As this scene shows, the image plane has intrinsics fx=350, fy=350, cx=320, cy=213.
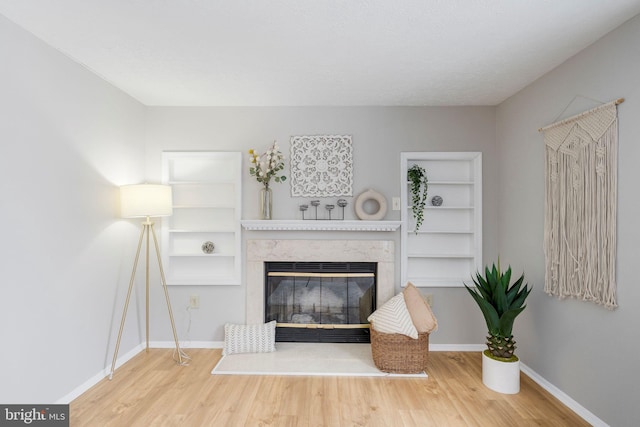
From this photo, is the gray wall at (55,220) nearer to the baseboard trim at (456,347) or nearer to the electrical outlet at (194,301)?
the electrical outlet at (194,301)

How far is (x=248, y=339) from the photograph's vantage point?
11.2 feet

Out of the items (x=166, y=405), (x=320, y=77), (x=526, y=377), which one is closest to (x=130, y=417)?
(x=166, y=405)

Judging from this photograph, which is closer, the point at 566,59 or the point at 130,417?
the point at 130,417

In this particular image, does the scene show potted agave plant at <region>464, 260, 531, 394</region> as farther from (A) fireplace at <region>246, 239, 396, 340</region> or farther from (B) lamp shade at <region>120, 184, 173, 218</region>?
(B) lamp shade at <region>120, 184, 173, 218</region>

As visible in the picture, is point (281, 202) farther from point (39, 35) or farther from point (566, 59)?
point (566, 59)

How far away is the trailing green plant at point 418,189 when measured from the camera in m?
3.61

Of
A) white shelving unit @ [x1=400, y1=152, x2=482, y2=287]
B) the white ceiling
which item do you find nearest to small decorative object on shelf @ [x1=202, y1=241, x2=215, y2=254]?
the white ceiling

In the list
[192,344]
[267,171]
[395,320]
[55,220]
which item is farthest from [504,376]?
[55,220]

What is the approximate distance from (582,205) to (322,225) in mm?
2071

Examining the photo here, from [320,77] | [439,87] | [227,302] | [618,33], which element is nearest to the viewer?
[618,33]

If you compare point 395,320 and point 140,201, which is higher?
point 140,201

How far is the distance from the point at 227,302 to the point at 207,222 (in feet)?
2.81

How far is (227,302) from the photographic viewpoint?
11.8ft

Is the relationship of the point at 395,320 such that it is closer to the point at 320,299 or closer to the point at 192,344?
the point at 320,299
